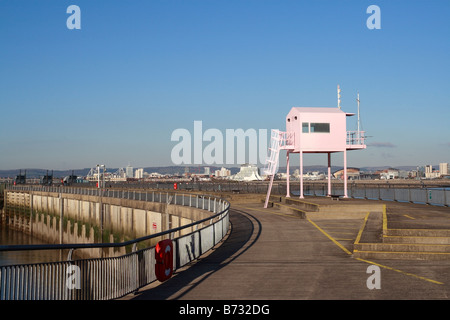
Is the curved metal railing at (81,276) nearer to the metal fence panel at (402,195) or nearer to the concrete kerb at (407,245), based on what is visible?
the concrete kerb at (407,245)

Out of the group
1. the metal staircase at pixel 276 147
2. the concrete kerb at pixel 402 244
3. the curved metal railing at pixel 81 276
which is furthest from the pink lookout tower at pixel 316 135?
the curved metal railing at pixel 81 276

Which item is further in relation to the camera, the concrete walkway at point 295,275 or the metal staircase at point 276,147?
the metal staircase at point 276,147

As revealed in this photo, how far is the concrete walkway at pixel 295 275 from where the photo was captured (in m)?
9.47

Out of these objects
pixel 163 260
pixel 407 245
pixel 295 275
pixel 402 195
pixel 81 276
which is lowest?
pixel 295 275

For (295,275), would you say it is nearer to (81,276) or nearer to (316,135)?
(81,276)

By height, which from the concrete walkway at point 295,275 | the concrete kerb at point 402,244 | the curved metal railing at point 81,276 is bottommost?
the concrete walkway at point 295,275

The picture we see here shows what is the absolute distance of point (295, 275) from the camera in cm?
1148

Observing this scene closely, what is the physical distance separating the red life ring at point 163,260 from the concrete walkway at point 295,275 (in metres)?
0.25

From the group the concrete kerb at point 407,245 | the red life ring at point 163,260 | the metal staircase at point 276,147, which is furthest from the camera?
the metal staircase at point 276,147

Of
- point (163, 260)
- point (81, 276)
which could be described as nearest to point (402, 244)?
point (163, 260)

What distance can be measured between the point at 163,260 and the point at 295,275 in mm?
3493
